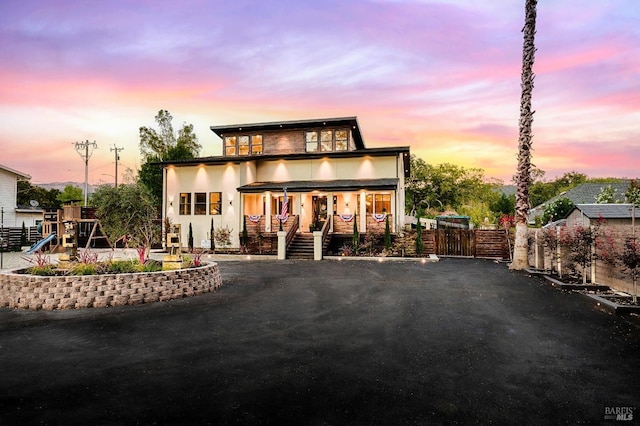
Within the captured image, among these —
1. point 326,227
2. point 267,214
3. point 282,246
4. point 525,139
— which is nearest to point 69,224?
point 282,246

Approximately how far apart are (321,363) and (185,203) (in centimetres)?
2559

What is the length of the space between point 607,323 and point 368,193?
19734mm

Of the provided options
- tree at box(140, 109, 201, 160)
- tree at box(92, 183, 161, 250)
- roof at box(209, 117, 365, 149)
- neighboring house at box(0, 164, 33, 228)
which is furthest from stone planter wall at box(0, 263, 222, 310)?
tree at box(140, 109, 201, 160)

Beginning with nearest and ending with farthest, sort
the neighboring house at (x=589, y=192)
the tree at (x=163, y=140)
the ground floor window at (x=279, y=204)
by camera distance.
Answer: the ground floor window at (x=279, y=204), the neighboring house at (x=589, y=192), the tree at (x=163, y=140)

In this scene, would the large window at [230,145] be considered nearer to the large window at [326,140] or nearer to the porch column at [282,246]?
the large window at [326,140]

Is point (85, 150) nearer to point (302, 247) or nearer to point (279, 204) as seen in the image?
point (279, 204)

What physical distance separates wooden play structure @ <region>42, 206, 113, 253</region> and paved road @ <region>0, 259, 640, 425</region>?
11.5 meters

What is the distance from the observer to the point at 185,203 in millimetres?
27859

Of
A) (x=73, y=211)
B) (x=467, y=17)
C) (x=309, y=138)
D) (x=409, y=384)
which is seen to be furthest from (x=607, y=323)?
(x=309, y=138)

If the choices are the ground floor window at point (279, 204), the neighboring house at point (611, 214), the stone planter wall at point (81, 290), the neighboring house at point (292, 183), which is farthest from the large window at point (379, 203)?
the stone planter wall at point (81, 290)

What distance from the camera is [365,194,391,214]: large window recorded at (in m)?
26.5

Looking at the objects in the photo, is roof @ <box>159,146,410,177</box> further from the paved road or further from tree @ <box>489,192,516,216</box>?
tree @ <box>489,192,516,216</box>

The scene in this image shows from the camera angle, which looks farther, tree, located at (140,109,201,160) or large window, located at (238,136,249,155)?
tree, located at (140,109,201,160)

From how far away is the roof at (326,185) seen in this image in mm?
24250
